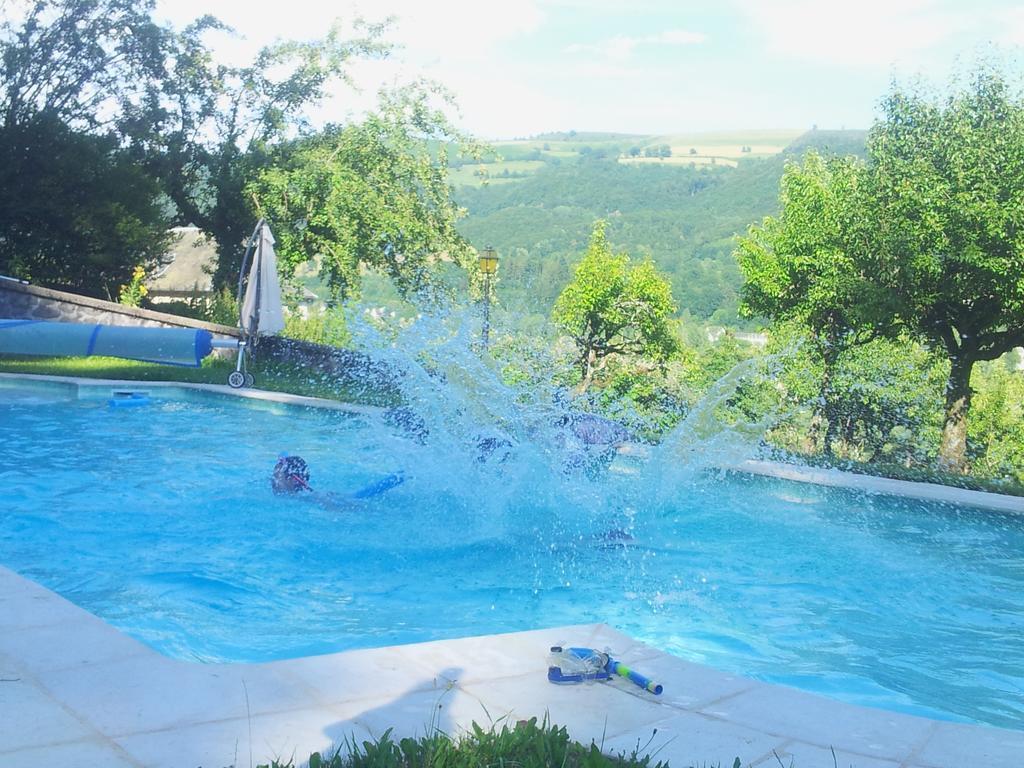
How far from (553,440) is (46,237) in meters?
16.4

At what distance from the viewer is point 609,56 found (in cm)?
7469

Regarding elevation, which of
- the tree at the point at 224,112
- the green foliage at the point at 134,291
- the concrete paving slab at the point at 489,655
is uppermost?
the tree at the point at 224,112

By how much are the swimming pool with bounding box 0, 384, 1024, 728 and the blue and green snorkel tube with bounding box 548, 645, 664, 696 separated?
46 cm

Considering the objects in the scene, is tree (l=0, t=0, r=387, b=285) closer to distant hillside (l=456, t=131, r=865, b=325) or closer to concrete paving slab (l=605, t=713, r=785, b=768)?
distant hillside (l=456, t=131, r=865, b=325)

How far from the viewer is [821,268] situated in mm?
14922

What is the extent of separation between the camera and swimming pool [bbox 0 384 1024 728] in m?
5.54

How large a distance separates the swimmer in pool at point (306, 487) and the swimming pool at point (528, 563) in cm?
11

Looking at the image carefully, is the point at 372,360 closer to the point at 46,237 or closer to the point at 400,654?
the point at 46,237

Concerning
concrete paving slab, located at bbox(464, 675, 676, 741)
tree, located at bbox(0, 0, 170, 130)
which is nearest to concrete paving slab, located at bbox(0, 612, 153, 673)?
concrete paving slab, located at bbox(464, 675, 676, 741)

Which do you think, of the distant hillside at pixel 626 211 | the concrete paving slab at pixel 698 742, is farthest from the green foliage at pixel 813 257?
the concrete paving slab at pixel 698 742

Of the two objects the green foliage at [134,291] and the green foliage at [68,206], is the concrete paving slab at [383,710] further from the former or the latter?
the green foliage at [68,206]

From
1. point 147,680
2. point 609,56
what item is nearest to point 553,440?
point 147,680

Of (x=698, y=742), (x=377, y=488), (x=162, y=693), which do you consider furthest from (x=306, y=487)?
(x=698, y=742)

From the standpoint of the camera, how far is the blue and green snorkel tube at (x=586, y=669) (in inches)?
151
